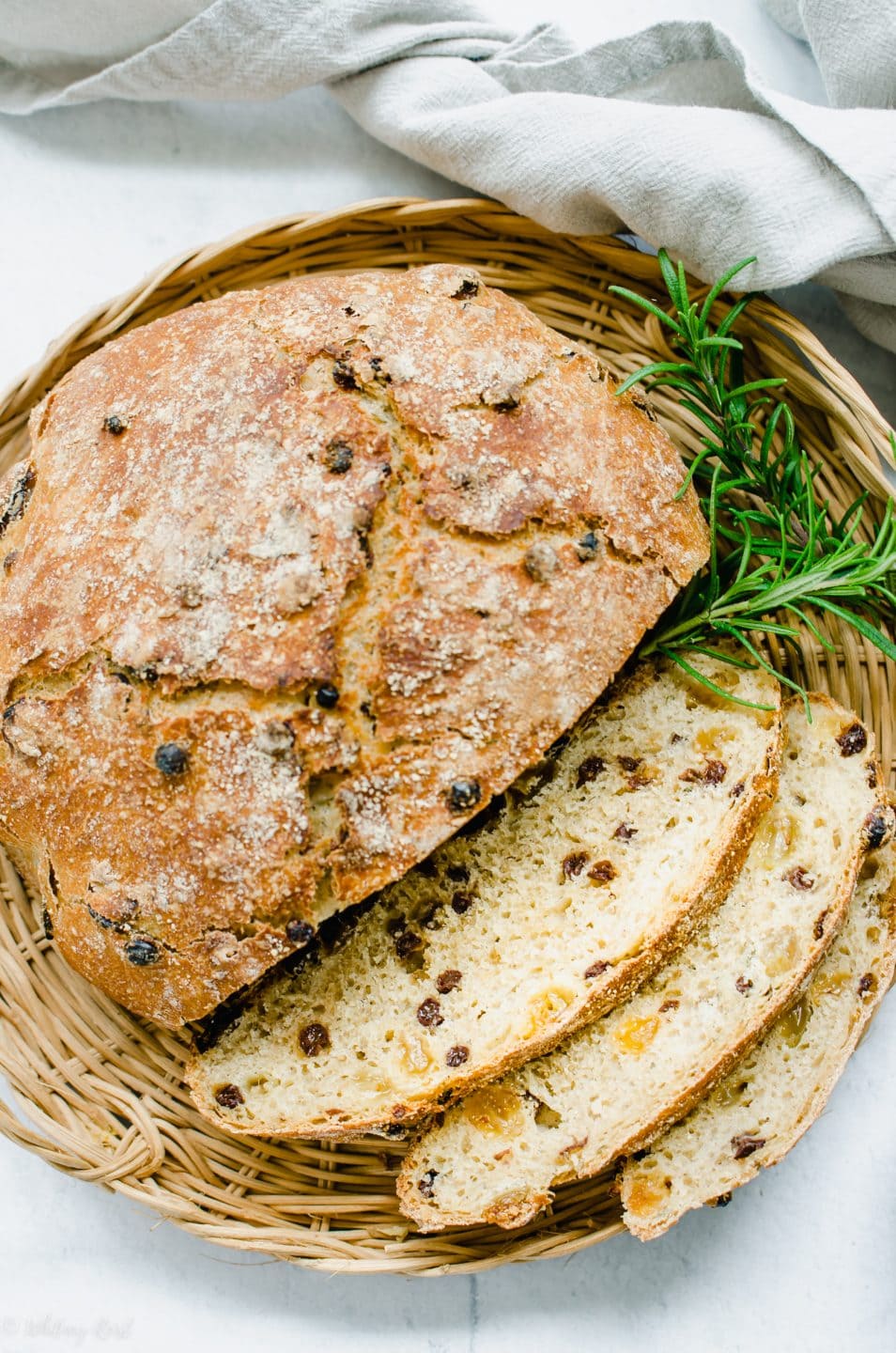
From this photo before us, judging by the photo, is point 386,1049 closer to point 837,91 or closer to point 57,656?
point 57,656

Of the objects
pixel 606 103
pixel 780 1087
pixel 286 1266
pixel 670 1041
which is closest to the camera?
pixel 670 1041

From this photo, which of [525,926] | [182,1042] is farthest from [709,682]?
[182,1042]

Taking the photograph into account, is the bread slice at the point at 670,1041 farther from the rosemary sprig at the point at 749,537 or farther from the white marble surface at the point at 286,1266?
the white marble surface at the point at 286,1266

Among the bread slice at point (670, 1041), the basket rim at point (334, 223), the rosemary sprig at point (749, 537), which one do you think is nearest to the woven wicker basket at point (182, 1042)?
the basket rim at point (334, 223)

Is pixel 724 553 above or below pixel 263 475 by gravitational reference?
above

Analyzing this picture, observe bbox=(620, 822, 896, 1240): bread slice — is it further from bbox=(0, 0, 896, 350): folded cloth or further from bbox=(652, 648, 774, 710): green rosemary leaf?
bbox=(0, 0, 896, 350): folded cloth

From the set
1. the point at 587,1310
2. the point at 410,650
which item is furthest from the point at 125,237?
the point at 587,1310

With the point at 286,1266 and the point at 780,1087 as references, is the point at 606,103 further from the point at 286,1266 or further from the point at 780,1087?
the point at 286,1266
